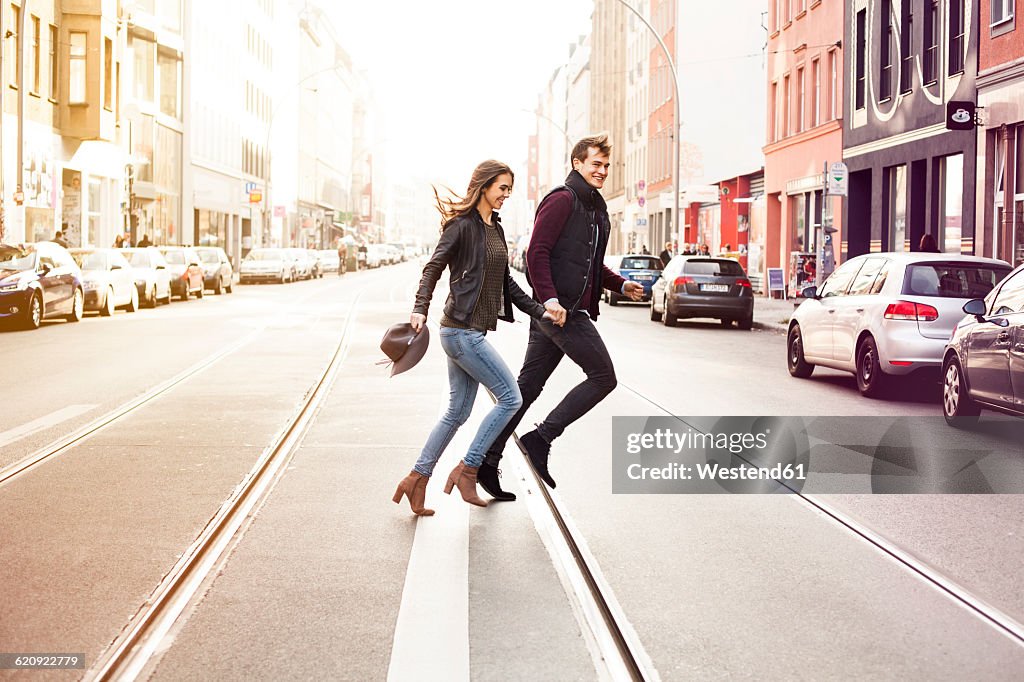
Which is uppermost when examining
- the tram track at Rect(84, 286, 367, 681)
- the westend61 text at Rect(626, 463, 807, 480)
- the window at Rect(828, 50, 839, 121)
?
the window at Rect(828, 50, 839, 121)

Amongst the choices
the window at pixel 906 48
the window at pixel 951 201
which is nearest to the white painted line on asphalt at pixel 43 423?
the window at pixel 951 201

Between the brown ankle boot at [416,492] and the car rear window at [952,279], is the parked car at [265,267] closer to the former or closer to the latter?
the car rear window at [952,279]

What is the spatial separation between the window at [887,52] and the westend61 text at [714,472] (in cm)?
2401

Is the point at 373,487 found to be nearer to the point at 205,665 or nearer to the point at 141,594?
the point at 141,594

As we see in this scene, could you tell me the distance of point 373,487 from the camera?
27.3ft

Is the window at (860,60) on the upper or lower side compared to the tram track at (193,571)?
upper

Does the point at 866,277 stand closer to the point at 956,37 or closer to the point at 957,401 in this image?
the point at 957,401

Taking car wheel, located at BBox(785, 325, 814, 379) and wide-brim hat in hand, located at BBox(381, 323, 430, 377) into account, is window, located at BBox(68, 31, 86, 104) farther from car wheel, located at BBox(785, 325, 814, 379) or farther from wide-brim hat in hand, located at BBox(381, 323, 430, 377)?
wide-brim hat in hand, located at BBox(381, 323, 430, 377)

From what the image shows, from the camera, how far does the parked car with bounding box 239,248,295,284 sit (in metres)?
57.2

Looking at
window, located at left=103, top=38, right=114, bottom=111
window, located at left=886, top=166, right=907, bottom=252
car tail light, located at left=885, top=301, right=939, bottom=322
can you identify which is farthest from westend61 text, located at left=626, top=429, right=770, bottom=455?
window, located at left=103, top=38, right=114, bottom=111

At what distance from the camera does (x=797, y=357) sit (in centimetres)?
1691

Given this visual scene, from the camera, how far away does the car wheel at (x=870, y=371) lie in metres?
14.3
